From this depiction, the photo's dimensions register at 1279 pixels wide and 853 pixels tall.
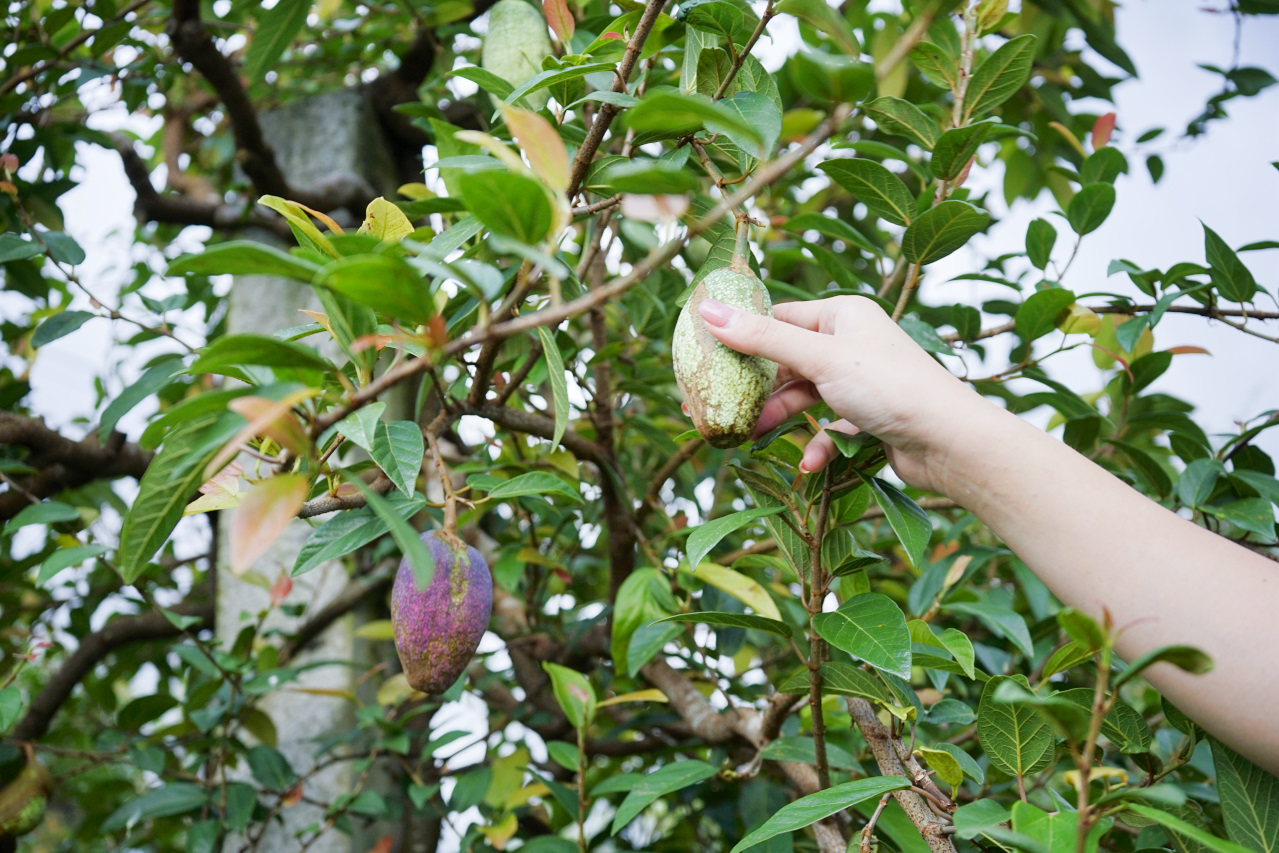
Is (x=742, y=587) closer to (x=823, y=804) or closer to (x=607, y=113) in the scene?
(x=823, y=804)

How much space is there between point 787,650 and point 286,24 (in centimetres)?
123

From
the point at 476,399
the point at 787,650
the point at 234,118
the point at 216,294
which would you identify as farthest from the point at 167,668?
the point at 476,399

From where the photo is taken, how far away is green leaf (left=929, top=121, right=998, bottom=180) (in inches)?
30.8

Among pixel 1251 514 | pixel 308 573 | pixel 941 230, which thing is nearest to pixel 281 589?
pixel 308 573

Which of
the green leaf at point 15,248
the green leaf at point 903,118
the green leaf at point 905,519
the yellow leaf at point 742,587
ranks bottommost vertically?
the yellow leaf at point 742,587

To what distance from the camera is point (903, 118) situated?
893 mm

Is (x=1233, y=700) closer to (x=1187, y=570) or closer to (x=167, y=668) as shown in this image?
(x=1187, y=570)

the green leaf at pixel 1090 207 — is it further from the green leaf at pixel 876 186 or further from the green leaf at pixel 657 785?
the green leaf at pixel 657 785

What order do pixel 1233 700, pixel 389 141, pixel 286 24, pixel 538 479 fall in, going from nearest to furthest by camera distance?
1. pixel 1233 700
2. pixel 538 479
3. pixel 286 24
4. pixel 389 141

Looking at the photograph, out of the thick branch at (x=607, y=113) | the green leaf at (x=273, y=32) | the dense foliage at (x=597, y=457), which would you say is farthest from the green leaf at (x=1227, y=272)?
the green leaf at (x=273, y=32)

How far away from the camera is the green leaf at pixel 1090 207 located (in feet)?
3.30

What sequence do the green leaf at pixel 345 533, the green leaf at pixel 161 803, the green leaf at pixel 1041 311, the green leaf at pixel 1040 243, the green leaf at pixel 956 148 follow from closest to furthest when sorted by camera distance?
the green leaf at pixel 345 533 → the green leaf at pixel 956 148 → the green leaf at pixel 1041 311 → the green leaf at pixel 1040 243 → the green leaf at pixel 161 803

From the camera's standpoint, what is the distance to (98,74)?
4.33ft

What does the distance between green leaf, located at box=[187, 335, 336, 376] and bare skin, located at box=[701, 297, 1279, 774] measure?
279 mm
